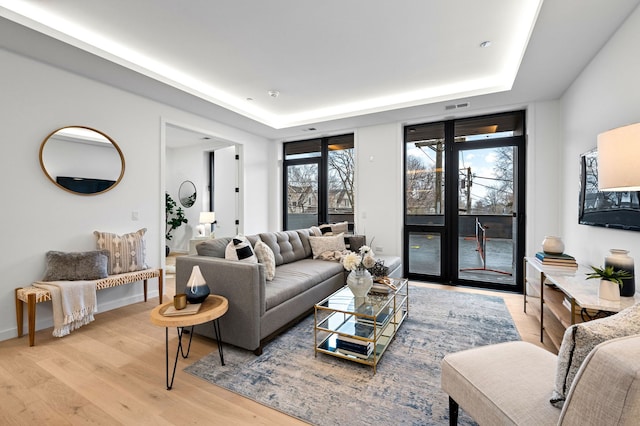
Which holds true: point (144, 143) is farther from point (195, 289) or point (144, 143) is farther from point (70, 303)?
point (195, 289)

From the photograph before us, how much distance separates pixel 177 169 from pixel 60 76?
4.70 metres

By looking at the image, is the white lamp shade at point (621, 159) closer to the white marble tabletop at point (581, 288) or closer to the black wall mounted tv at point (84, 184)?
Result: the white marble tabletop at point (581, 288)

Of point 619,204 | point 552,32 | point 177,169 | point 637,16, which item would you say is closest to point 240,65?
point 552,32

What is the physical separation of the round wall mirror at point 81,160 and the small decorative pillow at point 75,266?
71 cm

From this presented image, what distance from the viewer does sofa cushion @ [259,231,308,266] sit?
3514 millimetres

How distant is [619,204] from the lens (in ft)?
7.13

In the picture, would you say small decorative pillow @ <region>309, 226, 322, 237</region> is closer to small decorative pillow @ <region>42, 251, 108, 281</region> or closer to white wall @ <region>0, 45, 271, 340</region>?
white wall @ <region>0, 45, 271, 340</region>

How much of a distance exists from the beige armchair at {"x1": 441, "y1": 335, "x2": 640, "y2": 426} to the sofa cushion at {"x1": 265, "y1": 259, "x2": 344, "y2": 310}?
1.47m

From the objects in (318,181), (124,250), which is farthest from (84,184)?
(318,181)

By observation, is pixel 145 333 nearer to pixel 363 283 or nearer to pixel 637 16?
pixel 363 283

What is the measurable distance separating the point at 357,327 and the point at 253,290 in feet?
2.92

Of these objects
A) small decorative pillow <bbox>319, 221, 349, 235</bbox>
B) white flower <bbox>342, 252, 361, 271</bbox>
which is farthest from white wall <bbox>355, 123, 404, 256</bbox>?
white flower <bbox>342, 252, 361, 271</bbox>

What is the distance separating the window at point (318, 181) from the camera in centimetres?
541

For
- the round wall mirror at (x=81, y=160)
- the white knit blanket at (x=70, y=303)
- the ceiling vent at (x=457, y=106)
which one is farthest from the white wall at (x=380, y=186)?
the white knit blanket at (x=70, y=303)
